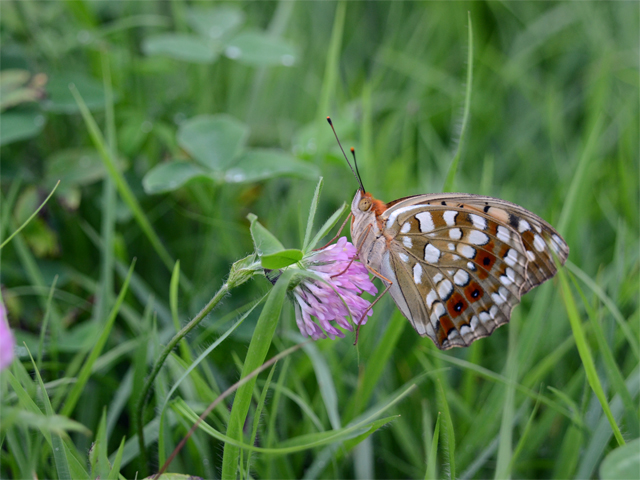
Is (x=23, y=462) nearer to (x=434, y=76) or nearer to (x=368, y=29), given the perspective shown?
(x=434, y=76)

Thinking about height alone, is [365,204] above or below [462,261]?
above

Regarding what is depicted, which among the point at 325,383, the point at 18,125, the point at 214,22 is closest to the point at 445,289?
the point at 325,383

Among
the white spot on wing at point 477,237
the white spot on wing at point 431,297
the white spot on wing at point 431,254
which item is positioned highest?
the white spot on wing at point 477,237

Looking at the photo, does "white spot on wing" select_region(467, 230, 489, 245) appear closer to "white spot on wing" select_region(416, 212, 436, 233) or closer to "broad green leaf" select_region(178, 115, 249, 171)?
"white spot on wing" select_region(416, 212, 436, 233)

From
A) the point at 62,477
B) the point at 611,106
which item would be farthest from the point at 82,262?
the point at 611,106

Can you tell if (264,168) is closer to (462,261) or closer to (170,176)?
(170,176)

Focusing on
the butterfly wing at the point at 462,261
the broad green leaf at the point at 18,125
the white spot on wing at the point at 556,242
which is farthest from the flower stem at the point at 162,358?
the broad green leaf at the point at 18,125

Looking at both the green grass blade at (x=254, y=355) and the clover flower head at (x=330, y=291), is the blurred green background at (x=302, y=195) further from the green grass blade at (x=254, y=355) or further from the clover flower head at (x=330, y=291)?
the clover flower head at (x=330, y=291)
